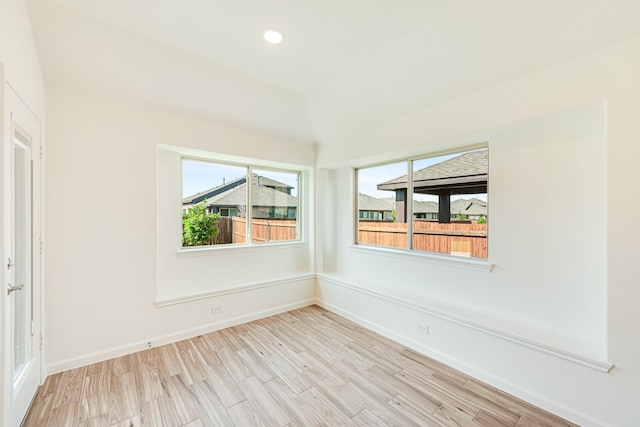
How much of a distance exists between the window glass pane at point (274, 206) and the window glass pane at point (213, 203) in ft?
0.60

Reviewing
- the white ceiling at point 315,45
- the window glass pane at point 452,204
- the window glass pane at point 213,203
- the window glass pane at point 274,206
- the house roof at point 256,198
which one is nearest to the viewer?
the white ceiling at point 315,45

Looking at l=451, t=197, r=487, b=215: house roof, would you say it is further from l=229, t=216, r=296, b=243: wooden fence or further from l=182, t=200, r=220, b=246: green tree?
l=182, t=200, r=220, b=246: green tree

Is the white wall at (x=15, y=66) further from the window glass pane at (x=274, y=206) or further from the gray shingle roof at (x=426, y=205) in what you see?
the gray shingle roof at (x=426, y=205)

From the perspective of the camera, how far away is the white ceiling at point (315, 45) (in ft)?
5.95

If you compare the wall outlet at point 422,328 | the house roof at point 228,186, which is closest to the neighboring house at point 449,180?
the wall outlet at point 422,328

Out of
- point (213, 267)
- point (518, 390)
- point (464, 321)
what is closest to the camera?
point (518, 390)

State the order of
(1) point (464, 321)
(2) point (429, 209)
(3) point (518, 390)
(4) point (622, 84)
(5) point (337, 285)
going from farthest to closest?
(5) point (337, 285), (2) point (429, 209), (1) point (464, 321), (3) point (518, 390), (4) point (622, 84)

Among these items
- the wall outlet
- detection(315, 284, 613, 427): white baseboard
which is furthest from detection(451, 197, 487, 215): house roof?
detection(315, 284, 613, 427): white baseboard

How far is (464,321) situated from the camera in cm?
243

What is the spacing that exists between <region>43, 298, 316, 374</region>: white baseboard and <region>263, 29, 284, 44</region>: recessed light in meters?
3.11

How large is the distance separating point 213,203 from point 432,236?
2871mm

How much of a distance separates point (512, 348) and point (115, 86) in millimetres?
4162

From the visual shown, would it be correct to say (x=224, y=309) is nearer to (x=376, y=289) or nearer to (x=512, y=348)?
(x=376, y=289)

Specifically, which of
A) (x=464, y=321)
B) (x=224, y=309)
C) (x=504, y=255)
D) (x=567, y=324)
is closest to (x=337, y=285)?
(x=224, y=309)
